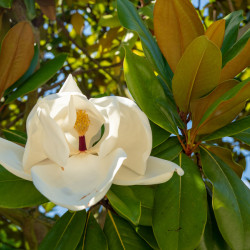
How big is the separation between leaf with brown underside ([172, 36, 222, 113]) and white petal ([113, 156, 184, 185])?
350 mm

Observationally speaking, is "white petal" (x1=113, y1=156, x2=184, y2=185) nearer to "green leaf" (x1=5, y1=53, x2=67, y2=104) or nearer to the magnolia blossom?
the magnolia blossom

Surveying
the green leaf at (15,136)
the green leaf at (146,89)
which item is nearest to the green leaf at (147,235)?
the green leaf at (146,89)

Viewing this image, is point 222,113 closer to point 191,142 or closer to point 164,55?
point 191,142

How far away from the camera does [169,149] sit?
131 centimetres

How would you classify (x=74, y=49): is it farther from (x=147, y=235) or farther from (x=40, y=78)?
(x=147, y=235)

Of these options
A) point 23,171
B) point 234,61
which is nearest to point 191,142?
point 234,61

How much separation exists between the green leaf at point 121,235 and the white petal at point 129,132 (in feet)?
1.27

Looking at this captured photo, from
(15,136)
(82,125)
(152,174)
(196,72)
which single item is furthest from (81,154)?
(15,136)

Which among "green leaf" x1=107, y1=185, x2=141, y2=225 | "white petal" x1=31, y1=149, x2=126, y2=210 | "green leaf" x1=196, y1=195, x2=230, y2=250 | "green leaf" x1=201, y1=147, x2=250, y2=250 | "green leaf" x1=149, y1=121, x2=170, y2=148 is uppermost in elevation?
"white petal" x1=31, y1=149, x2=126, y2=210

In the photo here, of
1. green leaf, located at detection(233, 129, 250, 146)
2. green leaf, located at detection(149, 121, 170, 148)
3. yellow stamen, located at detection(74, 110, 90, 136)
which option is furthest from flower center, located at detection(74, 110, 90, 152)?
green leaf, located at detection(233, 129, 250, 146)

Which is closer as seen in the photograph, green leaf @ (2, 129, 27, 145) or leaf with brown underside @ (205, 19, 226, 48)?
leaf with brown underside @ (205, 19, 226, 48)

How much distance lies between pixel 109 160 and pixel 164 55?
559 millimetres

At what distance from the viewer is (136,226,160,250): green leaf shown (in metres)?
1.24

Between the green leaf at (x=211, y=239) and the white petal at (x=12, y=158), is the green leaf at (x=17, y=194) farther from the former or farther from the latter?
the green leaf at (x=211, y=239)
